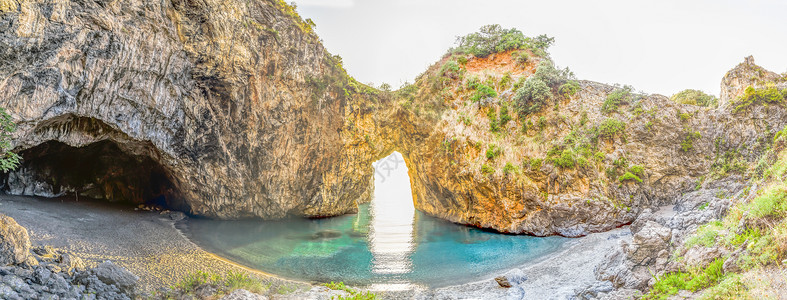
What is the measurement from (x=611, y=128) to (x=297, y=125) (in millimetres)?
19931

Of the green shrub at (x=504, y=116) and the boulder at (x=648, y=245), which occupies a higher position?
the green shrub at (x=504, y=116)

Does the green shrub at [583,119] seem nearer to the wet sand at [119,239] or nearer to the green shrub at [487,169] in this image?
the green shrub at [487,169]

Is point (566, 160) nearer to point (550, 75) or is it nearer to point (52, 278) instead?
point (550, 75)

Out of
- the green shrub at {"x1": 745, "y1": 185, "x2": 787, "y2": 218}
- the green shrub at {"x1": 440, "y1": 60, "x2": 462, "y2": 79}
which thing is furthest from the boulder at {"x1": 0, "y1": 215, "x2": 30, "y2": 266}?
the green shrub at {"x1": 440, "y1": 60, "x2": 462, "y2": 79}

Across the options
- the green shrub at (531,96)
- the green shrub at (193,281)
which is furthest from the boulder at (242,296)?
the green shrub at (531,96)

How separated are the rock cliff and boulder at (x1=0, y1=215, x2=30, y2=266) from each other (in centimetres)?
493

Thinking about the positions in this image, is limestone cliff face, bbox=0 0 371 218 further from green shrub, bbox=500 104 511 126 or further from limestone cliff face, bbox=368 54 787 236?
green shrub, bbox=500 104 511 126

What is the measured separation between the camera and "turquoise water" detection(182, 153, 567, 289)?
1314cm

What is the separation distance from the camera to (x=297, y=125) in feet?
69.2

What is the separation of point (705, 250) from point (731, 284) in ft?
6.79

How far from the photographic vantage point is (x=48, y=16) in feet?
32.5

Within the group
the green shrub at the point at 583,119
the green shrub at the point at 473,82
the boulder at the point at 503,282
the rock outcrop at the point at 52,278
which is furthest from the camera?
the green shrub at the point at 473,82

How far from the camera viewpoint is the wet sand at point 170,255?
10.6 meters

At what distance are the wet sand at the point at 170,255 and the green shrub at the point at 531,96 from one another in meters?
9.06
